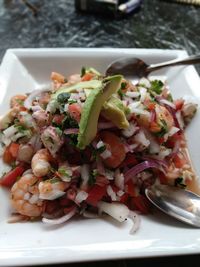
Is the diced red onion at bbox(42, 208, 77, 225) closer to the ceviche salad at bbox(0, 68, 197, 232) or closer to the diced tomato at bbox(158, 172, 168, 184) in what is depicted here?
the ceviche salad at bbox(0, 68, 197, 232)

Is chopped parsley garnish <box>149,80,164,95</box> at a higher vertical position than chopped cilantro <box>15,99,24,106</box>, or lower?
higher

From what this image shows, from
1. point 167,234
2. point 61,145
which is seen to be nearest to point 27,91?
point 61,145

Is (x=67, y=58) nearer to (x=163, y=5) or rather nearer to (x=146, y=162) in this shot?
(x=146, y=162)

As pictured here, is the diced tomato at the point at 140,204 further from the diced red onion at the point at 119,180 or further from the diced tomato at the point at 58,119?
the diced tomato at the point at 58,119

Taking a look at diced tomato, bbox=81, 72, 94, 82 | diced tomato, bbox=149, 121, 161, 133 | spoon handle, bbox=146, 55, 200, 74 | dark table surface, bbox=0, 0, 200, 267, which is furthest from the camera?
dark table surface, bbox=0, 0, 200, 267

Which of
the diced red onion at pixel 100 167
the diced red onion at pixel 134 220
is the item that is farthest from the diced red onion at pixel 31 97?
the diced red onion at pixel 134 220

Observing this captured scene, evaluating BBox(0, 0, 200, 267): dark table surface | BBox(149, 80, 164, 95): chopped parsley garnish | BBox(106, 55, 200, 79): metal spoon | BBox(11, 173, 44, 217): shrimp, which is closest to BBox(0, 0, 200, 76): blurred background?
BBox(0, 0, 200, 267): dark table surface

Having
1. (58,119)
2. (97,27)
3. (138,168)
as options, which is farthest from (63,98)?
(97,27)

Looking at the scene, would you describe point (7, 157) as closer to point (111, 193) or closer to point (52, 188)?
point (52, 188)
